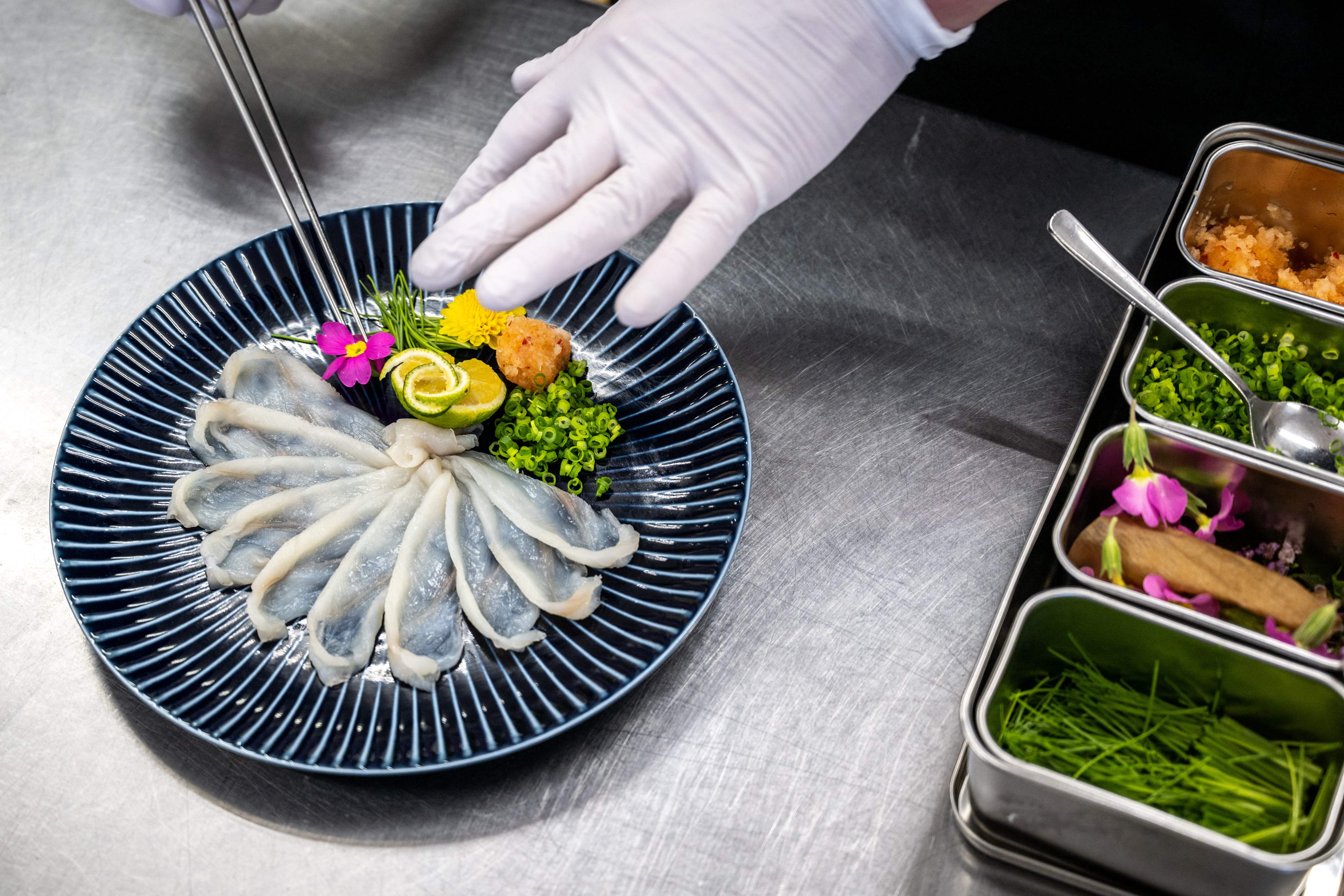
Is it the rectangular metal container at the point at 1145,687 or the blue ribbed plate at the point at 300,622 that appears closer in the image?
the rectangular metal container at the point at 1145,687

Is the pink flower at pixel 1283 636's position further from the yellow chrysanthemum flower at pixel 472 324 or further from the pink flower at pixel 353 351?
the pink flower at pixel 353 351

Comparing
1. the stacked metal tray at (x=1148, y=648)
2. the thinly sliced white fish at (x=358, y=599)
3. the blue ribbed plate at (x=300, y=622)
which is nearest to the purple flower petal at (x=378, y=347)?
the blue ribbed plate at (x=300, y=622)

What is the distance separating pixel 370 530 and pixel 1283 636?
4.33ft

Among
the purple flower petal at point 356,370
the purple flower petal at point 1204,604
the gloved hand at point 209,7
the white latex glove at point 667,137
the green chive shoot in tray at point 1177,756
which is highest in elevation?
the gloved hand at point 209,7

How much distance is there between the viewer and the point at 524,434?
5.74 feet

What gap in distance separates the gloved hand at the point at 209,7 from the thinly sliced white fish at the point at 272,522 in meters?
1.10

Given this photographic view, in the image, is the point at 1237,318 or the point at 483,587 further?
the point at 1237,318

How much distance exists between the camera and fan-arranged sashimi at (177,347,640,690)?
5.01 ft

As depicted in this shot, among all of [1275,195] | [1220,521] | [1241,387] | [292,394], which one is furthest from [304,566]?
[1275,195]

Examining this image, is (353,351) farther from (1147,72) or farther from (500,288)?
(1147,72)

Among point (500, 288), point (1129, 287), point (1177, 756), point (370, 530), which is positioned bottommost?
point (1177, 756)

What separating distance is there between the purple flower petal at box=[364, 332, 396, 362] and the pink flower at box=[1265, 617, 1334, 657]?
1419 mm

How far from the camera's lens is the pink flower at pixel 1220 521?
57.7 inches

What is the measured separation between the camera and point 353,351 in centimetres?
177
